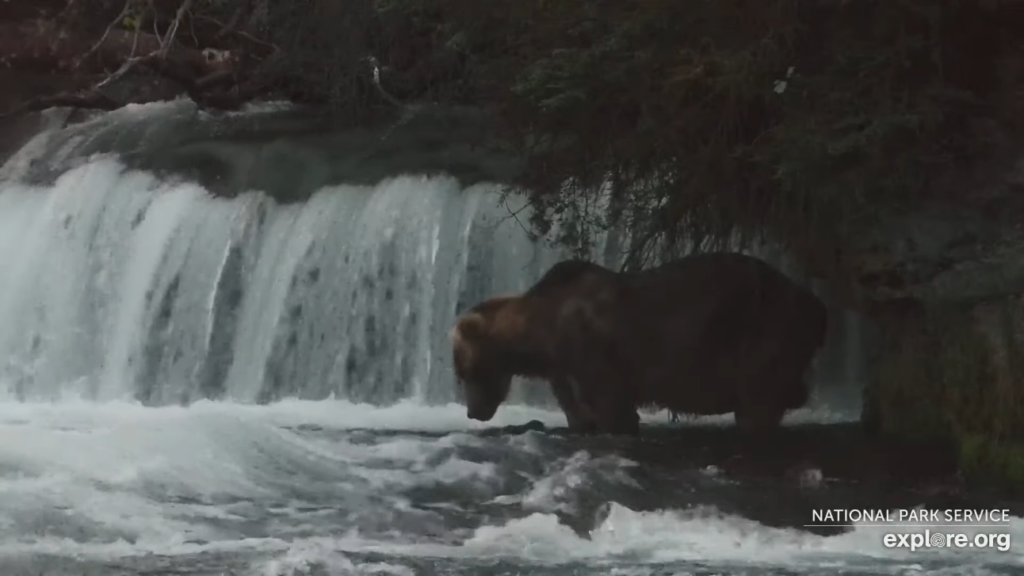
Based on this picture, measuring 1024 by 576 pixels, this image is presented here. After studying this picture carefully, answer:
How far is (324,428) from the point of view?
23.4ft

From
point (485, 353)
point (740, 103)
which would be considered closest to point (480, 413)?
point (485, 353)

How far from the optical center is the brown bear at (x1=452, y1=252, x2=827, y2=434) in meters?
6.36

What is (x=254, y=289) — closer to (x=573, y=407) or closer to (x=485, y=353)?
(x=485, y=353)

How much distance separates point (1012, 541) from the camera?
455 cm

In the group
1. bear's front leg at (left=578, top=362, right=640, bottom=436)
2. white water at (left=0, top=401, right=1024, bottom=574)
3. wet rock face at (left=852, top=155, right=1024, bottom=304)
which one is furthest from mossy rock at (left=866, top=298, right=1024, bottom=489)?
bear's front leg at (left=578, top=362, right=640, bottom=436)

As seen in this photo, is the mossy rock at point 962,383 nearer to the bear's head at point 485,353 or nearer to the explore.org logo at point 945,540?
the explore.org logo at point 945,540

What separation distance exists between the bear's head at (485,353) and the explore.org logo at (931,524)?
7.02 feet

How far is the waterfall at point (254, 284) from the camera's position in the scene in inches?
332

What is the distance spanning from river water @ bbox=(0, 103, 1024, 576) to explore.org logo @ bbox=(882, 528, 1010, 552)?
5cm

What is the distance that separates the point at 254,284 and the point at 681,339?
375cm

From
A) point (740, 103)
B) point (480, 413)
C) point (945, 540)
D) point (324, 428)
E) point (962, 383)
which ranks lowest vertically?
point (945, 540)

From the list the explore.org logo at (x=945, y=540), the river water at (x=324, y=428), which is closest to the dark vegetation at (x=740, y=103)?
the river water at (x=324, y=428)

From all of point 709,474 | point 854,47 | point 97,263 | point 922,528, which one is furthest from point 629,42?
point 97,263

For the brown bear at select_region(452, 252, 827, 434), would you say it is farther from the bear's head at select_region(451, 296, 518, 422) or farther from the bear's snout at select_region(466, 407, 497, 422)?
the bear's snout at select_region(466, 407, 497, 422)
